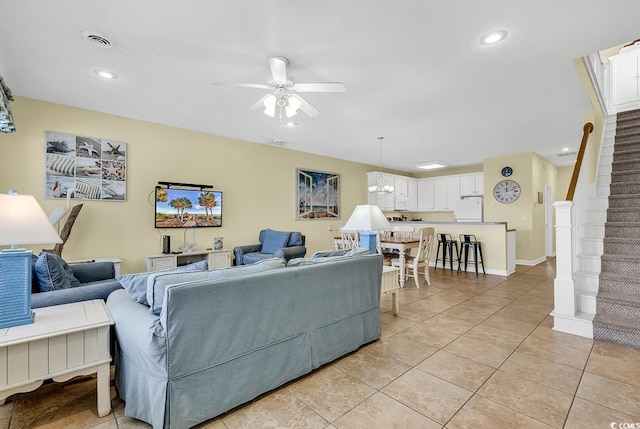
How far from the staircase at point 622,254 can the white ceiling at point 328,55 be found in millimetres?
852

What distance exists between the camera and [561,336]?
286 cm

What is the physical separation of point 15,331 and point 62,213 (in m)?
2.65

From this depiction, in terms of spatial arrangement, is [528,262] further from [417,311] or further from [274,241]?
[274,241]

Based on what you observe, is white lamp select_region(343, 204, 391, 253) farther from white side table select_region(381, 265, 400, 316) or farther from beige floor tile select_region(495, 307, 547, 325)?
beige floor tile select_region(495, 307, 547, 325)

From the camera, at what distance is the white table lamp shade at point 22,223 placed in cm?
157

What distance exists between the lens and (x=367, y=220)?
3037 mm

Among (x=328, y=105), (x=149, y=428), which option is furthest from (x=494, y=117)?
(x=149, y=428)

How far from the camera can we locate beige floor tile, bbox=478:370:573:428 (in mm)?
1745

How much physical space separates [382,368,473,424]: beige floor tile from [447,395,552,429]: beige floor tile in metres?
0.05

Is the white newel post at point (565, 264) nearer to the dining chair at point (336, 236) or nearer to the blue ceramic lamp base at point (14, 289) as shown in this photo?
the dining chair at point (336, 236)

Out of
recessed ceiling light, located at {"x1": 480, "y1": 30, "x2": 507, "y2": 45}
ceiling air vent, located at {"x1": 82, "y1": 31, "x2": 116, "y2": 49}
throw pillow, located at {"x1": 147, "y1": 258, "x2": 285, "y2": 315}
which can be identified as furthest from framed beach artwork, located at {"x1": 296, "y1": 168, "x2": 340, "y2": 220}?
throw pillow, located at {"x1": 147, "y1": 258, "x2": 285, "y2": 315}

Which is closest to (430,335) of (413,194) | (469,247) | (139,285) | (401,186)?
(139,285)

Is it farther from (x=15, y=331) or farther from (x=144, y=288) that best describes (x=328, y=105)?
(x=15, y=331)

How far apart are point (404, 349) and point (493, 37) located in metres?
2.73
